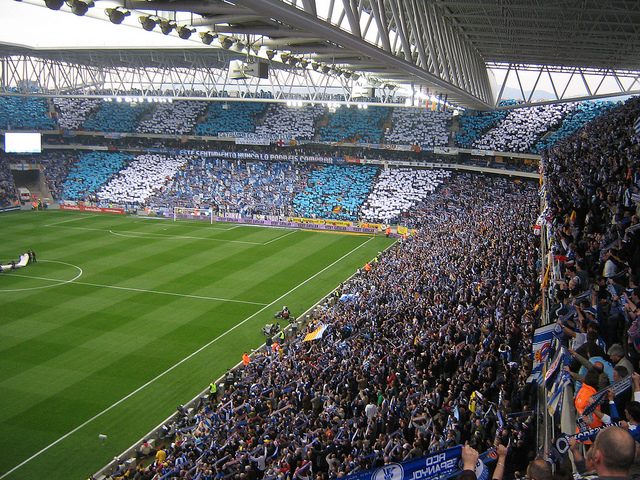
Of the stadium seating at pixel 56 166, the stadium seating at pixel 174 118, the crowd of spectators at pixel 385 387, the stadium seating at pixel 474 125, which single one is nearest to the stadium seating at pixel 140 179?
the stadium seating at pixel 174 118

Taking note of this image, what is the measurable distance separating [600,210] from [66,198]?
182 ft

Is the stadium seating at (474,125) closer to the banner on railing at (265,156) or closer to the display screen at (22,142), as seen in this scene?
the banner on railing at (265,156)

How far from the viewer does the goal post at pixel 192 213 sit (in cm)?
5419

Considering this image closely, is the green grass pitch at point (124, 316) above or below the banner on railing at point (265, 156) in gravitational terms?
below

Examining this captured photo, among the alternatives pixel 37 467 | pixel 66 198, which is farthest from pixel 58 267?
pixel 66 198

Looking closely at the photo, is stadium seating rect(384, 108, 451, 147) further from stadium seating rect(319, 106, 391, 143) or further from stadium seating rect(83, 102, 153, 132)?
stadium seating rect(83, 102, 153, 132)

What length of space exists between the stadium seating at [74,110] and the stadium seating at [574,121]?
50366mm

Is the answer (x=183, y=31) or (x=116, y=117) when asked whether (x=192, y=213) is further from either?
(x=183, y=31)

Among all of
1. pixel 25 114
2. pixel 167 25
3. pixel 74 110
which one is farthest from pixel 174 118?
pixel 167 25

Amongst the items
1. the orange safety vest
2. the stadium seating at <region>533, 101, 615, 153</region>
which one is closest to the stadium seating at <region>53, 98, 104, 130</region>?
the stadium seating at <region>533, 101, 615, 153</region>

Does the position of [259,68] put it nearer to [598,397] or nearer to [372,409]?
[372,409]

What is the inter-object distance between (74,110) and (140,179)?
1658cm

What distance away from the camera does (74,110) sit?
2783 inches

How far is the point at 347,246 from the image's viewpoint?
4419 cm
